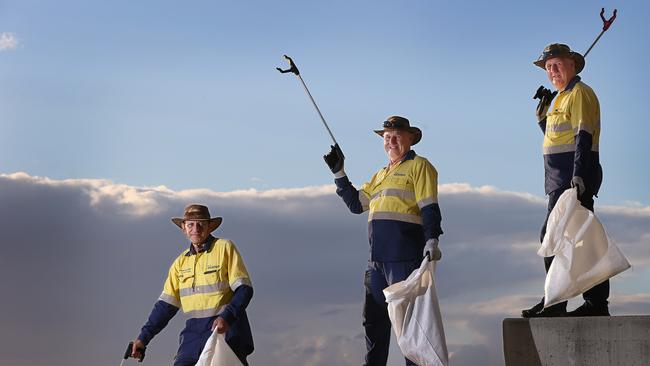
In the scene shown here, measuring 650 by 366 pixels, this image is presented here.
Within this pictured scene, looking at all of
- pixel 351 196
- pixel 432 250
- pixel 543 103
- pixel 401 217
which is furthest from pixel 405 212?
pixel 543 103

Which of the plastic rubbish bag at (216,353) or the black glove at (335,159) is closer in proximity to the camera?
the plastic rubbish bag at (216,353)

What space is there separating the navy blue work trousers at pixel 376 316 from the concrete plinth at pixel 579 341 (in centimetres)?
81

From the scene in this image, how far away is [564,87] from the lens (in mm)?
8203

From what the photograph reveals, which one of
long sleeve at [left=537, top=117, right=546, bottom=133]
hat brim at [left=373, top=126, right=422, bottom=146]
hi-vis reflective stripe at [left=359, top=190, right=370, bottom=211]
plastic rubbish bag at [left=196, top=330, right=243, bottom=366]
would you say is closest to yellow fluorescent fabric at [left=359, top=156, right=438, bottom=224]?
hat brim at [left=373, top=126, right=422, bottom=146]

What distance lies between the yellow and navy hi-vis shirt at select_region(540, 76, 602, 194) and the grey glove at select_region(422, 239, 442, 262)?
2.96ft

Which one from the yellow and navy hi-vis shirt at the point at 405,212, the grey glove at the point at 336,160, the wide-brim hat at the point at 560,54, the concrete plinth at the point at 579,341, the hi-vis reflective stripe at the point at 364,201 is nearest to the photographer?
the concrete plinth at the point at 579,341

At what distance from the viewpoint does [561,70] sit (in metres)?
8.21

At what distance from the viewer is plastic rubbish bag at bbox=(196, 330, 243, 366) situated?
7855 mm

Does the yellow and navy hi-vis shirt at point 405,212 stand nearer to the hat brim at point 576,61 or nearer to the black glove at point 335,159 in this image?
the black glove at point 335,159

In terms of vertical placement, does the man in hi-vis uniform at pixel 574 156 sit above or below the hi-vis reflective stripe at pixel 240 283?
above

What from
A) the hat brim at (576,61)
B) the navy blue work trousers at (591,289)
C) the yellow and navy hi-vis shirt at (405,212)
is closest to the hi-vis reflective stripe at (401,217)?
the yellow and navy hi-vis shirt at (405,212)

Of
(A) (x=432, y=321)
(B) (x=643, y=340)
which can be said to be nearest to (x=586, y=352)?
(B) (x=643, y=340)

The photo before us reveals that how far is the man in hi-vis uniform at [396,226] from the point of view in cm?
788

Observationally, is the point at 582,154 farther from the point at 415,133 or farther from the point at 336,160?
the point at 336,160
